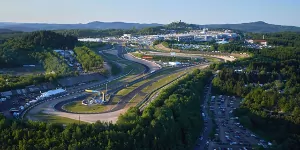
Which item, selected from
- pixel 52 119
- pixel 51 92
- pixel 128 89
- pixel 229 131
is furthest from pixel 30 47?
pixel 229 131

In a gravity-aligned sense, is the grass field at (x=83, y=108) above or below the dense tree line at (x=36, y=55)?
below

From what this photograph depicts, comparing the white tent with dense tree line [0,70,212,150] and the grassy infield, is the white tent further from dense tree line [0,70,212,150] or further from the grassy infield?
dense tree line [0,70,212,150]

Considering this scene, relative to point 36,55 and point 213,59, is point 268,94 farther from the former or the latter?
point 36,55

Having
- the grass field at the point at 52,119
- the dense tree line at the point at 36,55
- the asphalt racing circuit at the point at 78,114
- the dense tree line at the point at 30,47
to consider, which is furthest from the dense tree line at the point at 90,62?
the grass field at the point at 52,119

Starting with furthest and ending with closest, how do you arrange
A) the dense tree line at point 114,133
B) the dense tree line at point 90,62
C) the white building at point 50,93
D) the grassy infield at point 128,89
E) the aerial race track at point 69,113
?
the dense tree line at point 90,62, the white building at point 50,93, the aerial race track at point 69,113, the grassy infield at point 128,89, the dense tree line at point 114,133

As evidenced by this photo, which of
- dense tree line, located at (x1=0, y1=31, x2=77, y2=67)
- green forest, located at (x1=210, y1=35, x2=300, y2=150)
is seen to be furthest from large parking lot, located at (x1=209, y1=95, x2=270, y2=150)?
dense tree line, located at (x1=0, y1=31, x2=77, y2=67)

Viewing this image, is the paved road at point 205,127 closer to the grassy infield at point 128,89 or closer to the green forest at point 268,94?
the green forest at point 268,94
